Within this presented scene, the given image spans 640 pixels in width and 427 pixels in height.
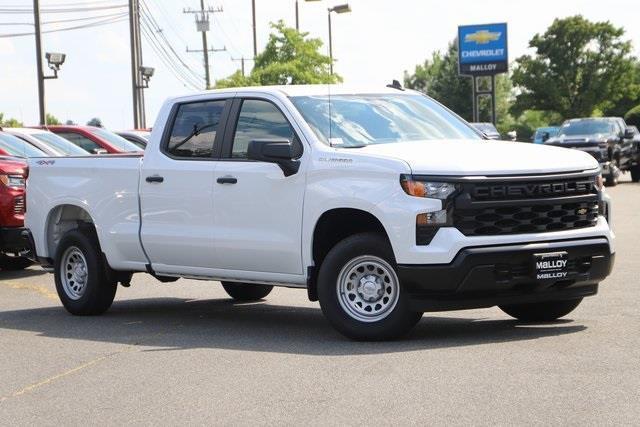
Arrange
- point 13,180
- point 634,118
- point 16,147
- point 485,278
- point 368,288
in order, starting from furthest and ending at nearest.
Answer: point 634,118, point 16,147, point 13,180, point 368,288, point 485,278

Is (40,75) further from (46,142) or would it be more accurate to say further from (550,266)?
(550,266)

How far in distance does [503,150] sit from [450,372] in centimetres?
218

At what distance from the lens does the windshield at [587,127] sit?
36.7 m

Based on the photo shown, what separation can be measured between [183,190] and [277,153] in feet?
4.46

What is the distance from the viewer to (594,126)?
37.1m

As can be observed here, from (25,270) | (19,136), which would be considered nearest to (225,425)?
(25,270)

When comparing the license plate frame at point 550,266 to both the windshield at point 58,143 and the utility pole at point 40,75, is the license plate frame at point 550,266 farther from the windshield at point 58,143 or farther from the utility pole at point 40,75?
the utility pole at point 40,75

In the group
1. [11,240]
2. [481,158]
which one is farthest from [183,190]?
[11,240]

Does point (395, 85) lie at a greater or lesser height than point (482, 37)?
lesser

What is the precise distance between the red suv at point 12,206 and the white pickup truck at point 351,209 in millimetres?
3963

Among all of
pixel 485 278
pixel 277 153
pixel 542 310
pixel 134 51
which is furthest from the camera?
pixel 134 51

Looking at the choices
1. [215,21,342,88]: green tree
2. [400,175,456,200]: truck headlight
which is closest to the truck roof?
[400,175,456,200]: truck headlight

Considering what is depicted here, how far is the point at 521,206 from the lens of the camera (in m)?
9.41

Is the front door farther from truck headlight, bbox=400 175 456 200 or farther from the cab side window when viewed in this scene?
truck headlight, bbox=400 175 456 200
